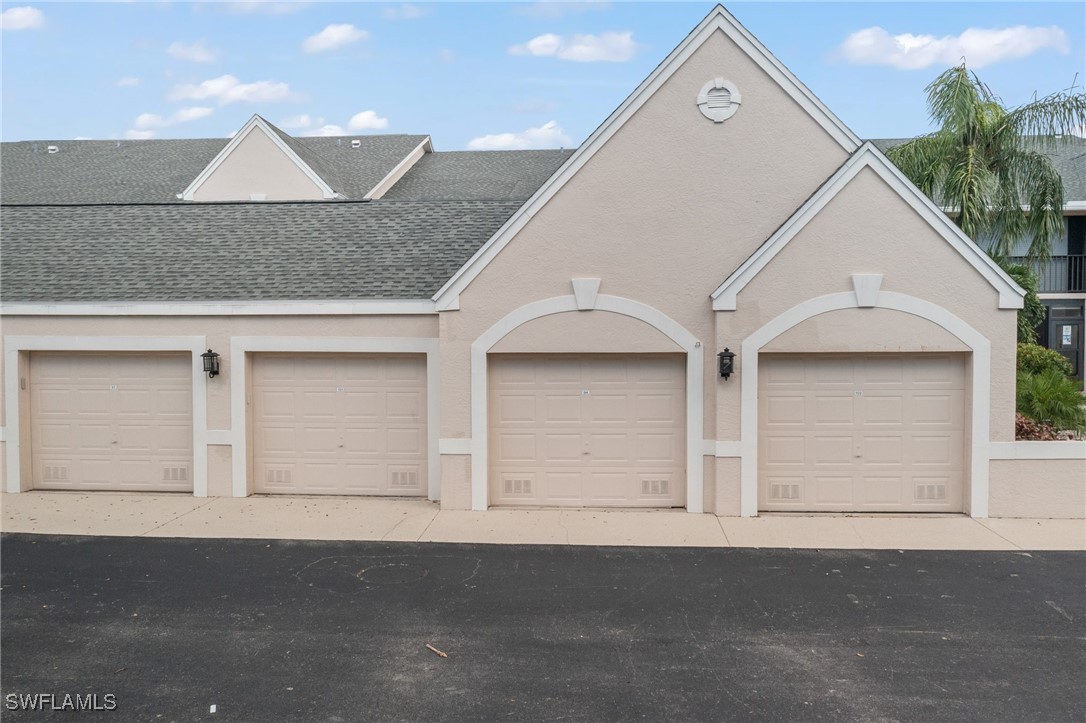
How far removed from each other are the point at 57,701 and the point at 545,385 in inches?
261

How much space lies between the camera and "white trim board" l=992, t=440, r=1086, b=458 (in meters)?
9.65

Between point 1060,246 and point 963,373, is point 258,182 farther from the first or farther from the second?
point 1060,246

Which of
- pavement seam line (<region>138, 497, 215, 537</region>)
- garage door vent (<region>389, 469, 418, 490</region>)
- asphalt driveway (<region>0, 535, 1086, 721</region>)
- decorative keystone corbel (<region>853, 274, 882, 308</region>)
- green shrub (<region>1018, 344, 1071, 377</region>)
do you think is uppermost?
decorative keystone corbel (<region>853, 274, 882, 308</region>)

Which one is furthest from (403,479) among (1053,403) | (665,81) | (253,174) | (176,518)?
(253,174)

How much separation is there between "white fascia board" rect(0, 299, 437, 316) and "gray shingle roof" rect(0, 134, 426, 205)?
12.2 meters

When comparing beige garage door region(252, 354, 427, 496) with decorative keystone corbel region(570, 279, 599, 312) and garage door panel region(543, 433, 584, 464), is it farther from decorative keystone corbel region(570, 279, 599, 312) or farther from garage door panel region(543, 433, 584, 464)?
decorative keystone corbel region(570, 279, 599, 312)

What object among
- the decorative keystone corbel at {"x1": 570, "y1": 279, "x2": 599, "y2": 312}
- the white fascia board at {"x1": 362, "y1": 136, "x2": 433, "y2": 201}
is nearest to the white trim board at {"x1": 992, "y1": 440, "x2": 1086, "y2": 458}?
the decorative keystone corbel at {"x1": 570, "y1": 279, "x2": 599, "y2": 312}

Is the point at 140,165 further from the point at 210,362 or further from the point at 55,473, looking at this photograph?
the point at 210,362

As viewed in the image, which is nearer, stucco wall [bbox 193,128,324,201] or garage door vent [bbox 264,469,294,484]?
garage door vent [bbox 264,469,294,484]

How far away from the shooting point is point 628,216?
10117 millimetres

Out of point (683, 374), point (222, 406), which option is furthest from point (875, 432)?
point (222, 406)

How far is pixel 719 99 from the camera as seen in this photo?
1006 centimetres

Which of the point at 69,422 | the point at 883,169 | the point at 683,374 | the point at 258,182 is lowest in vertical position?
the point at 69,422

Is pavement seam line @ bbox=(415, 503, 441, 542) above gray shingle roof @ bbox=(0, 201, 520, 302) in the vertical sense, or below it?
below
